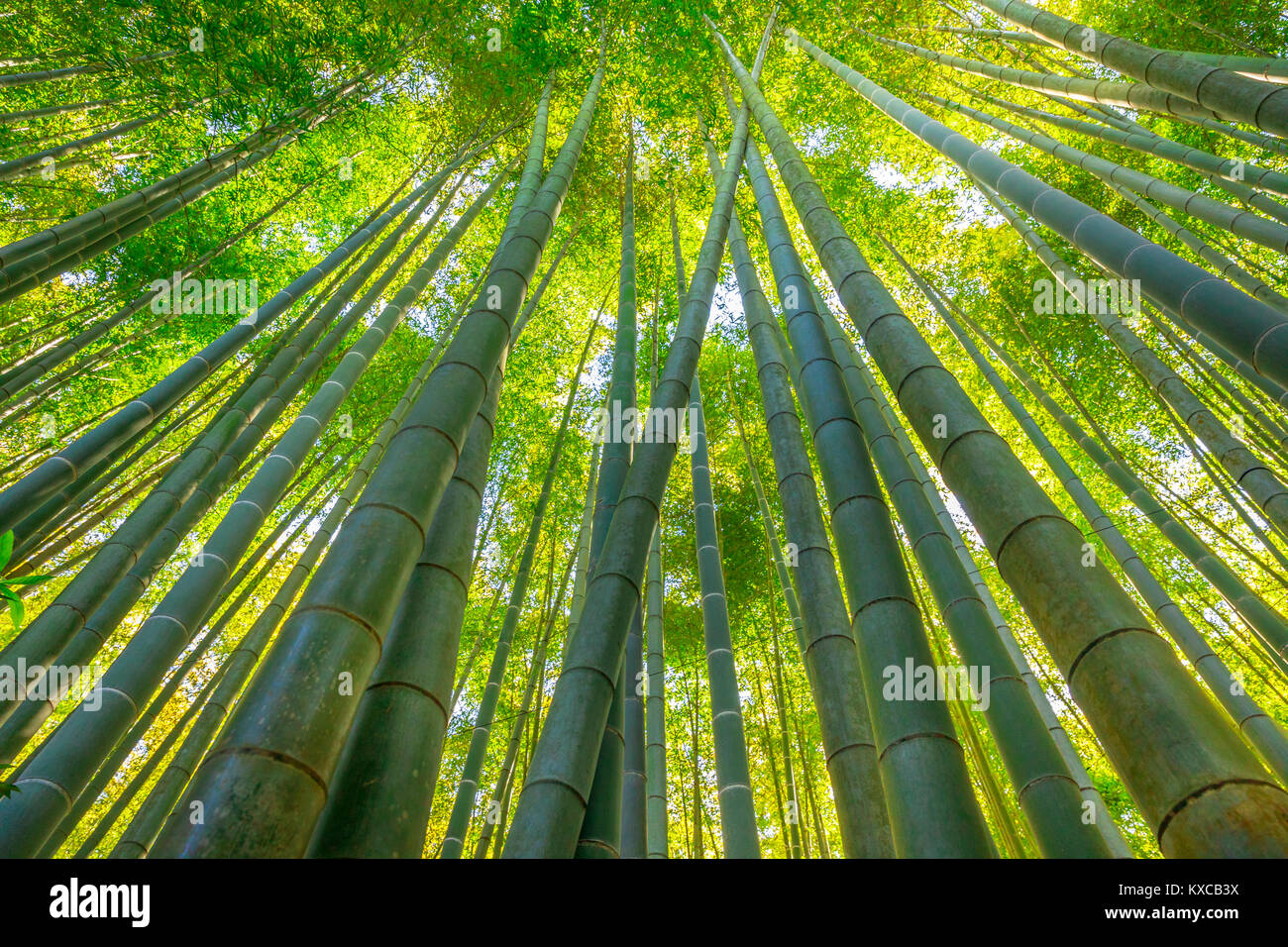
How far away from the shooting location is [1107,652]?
1.21 meters

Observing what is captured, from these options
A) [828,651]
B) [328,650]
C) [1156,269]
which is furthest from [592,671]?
[1156,269]

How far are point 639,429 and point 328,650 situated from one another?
6.23 ft

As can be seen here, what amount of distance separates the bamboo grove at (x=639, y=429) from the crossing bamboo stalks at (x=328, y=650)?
0.01 meters

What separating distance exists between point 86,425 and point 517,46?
6352 mm

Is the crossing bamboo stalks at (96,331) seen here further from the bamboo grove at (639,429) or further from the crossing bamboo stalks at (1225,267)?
the crossing bamboo stalks at (1225,267)

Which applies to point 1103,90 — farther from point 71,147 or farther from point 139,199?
point 71,147

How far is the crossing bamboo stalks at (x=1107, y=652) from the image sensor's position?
1004mm

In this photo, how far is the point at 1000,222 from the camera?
8.22 metres

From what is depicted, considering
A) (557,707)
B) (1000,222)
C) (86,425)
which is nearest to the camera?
(557,707)

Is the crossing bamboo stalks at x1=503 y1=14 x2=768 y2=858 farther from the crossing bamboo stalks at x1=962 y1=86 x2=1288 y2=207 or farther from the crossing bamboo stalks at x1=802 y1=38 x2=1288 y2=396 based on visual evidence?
the crossing bamboo stalks at x1=962 y1=86 x2=1288 y2=207

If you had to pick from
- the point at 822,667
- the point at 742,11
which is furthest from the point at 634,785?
the point at 742,11

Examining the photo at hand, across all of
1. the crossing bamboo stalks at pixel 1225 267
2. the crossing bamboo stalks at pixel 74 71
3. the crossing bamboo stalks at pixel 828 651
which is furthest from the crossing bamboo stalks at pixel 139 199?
the crossing bamboo stalks at pixel 1225 267

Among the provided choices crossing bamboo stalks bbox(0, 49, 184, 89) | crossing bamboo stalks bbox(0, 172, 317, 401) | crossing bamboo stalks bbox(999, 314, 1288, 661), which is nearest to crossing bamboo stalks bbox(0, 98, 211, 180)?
crossing bamboo stalks bbox(0, 49, 184, 89)
